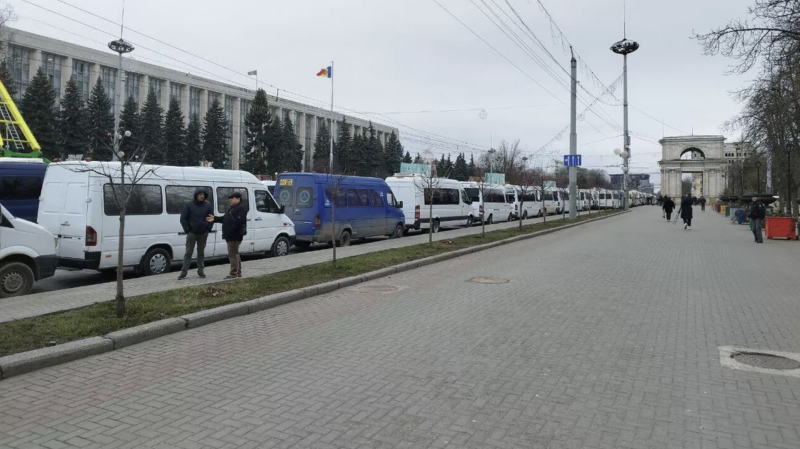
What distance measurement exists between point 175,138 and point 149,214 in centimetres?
5920

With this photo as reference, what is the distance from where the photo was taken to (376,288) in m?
10.1

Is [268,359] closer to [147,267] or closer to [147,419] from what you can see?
[147,419]

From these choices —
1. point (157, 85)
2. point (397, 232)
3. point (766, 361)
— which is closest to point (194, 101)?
point (157, 85)

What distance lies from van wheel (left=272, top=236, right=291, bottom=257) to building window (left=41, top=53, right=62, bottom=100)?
229 feet

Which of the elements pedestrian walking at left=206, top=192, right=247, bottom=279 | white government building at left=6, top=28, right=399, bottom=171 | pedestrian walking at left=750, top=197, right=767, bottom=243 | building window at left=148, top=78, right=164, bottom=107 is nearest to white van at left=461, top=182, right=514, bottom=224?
pedestrian walking at left=750, top=197, right=767, bottom=243

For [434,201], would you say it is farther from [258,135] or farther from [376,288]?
[258,135]

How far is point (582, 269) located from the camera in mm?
12617

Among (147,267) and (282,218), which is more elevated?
(282,218)

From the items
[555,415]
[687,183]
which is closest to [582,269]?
[555,415]

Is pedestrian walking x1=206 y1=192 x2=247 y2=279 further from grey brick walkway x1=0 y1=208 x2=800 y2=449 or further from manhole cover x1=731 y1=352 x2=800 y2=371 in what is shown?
manhole cover x1=731 y1=352 x2=800 y2=371

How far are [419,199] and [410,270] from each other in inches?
447

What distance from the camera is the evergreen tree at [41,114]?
155 ft

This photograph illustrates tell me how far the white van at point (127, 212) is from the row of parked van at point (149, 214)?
0.02 metres

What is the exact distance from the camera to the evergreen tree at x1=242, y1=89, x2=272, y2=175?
6681 cm
